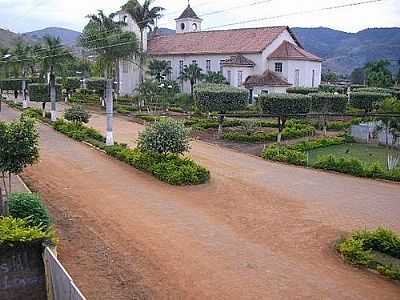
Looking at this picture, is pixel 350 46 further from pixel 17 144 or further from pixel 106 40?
pixel 17 144

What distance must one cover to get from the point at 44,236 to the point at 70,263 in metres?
1.20

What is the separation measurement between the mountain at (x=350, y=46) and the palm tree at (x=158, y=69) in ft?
212

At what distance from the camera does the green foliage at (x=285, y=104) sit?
29625 mm

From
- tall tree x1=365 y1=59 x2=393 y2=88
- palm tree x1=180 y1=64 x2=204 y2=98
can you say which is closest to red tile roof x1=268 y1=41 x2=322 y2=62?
palm tree x1=180 y1=64 x2=204 y2=98

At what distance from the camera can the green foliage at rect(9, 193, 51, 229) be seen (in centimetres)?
1154

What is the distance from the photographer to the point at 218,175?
20.5 meters

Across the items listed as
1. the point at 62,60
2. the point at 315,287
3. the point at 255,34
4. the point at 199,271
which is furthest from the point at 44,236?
the point at 255,34

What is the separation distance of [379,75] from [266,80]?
57.9 feet

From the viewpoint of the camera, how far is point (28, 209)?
1166cm

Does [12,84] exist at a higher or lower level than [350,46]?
lower

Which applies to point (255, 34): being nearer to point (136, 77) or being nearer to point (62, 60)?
point (136, 77)

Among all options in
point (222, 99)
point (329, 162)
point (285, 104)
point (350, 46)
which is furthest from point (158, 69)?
point (350, 46)

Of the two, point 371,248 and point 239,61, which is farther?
point 239,61

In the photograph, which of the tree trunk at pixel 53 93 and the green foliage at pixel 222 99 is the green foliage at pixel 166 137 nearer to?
the green foliage at pixel 222 99
